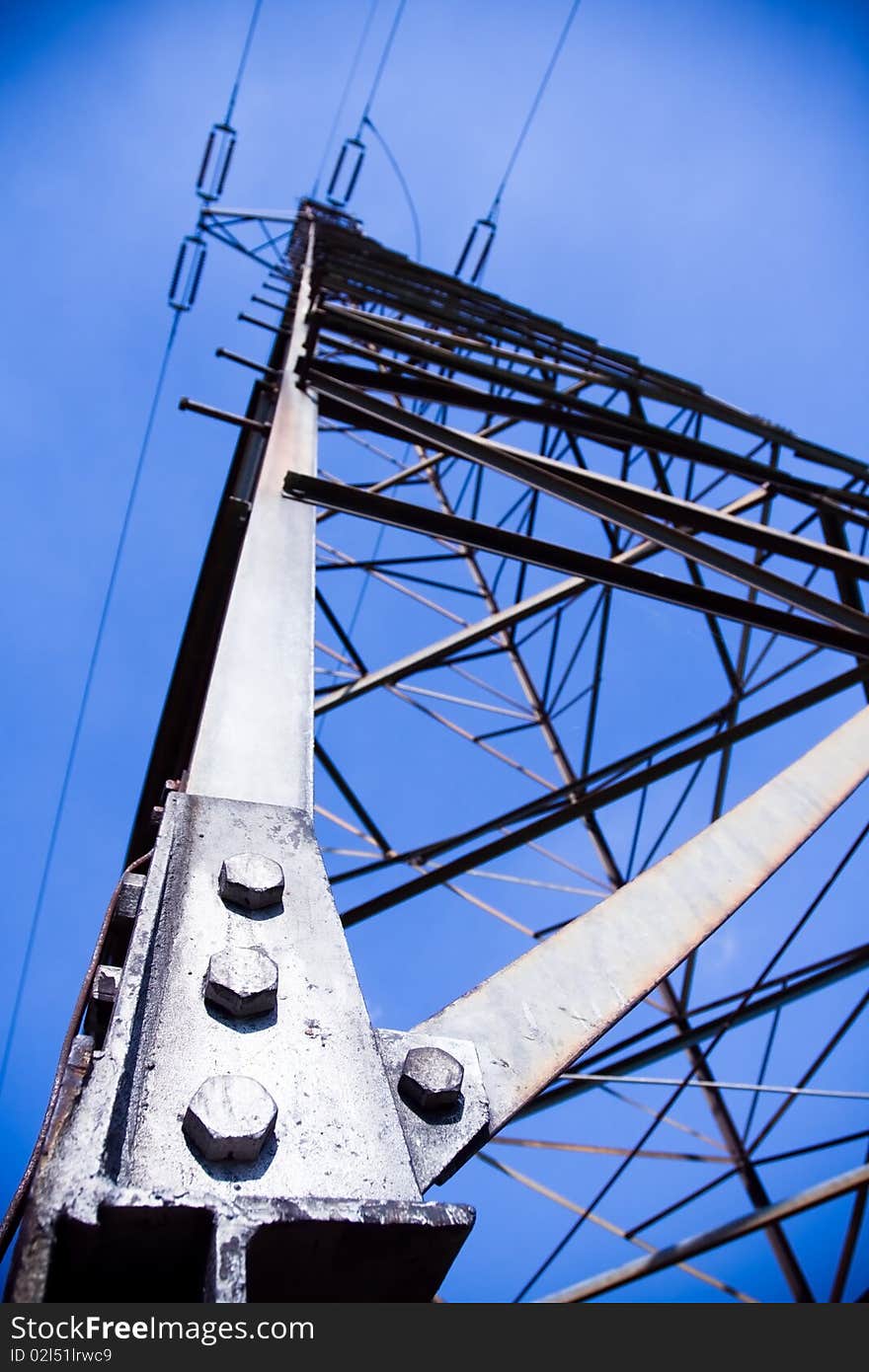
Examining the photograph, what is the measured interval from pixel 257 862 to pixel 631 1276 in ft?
15.7

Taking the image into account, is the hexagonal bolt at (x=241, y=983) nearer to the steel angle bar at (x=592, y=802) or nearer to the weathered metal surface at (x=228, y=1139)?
the weathered metal surface at (x=228, y=1139)

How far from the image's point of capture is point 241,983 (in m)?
1.13

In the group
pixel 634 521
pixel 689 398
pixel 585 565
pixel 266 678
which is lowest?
pixel 266 678

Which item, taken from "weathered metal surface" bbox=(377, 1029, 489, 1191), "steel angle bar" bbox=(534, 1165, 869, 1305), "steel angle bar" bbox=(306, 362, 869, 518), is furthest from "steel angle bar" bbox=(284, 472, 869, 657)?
"steel angle bar" bbox=(534, 1165, 869, 1305)

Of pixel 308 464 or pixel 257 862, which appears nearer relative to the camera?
pixel 257 862

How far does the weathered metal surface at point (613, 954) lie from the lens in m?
1.27

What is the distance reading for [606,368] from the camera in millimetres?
9664

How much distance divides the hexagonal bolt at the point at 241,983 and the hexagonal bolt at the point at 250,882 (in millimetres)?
120

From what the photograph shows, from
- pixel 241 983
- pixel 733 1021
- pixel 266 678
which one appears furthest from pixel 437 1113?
pixel 733 1021

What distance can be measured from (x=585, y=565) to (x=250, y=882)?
2.61m

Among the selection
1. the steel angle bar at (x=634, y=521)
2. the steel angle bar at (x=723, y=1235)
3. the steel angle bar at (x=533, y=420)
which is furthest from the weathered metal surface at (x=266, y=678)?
the steel angle bar at (x=723, y=1235)

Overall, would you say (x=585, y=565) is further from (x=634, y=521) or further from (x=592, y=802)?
(x=592, y=802)
